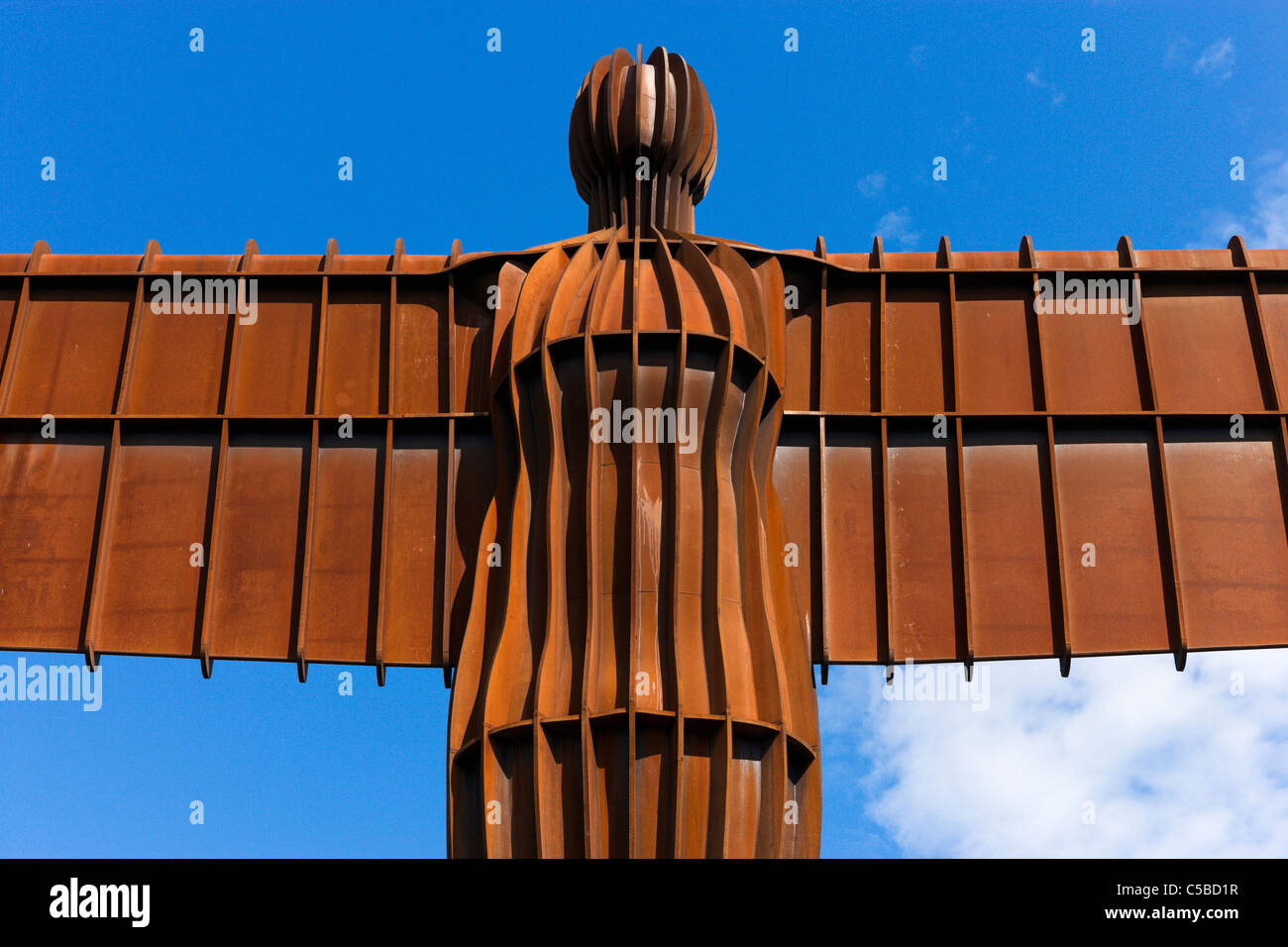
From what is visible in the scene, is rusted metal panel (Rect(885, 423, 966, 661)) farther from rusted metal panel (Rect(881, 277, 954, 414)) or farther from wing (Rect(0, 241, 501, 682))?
wing (Rect(0, 241, 501, 682))

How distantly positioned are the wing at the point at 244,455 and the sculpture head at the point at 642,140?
2.43m

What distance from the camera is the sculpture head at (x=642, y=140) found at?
25.7 meters

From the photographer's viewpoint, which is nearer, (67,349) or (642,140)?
(642,140)

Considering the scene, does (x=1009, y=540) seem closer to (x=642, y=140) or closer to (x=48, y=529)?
(x=642, y=140)

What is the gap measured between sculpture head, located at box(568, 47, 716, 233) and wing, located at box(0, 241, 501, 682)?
243cm

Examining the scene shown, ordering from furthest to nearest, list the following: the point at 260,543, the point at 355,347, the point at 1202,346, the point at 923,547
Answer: the point at 355,347 → the point at 1202,346 → the point at 260,543 → the point at 923,547

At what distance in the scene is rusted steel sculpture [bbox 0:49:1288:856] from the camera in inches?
898

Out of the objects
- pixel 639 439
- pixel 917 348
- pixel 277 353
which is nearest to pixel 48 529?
pixel 277 353

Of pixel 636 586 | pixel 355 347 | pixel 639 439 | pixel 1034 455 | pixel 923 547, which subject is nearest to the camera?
pixel 636 586

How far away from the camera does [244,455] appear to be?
25.6 meters

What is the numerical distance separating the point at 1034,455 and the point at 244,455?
39.9 ft

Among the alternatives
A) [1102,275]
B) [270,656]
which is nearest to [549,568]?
[270,656]

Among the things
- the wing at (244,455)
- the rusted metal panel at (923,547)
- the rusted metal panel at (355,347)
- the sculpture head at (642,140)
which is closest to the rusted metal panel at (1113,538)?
the rusted metal panel at (923,547)

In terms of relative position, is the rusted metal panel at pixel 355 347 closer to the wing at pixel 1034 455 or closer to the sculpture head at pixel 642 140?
the sculpture head at pixel 642 140
